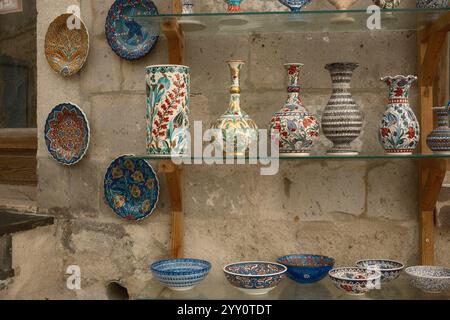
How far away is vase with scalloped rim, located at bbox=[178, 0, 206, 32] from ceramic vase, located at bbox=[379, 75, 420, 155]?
53 centimetres

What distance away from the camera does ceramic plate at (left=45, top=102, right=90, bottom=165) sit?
1698mm

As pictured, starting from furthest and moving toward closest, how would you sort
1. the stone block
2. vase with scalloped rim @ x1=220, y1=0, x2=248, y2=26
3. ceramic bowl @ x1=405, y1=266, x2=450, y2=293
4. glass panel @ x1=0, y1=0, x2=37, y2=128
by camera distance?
glass panel @ x1=0, y1=0, x2=37, y2=128 → the stone block → vase with scalloped rim @ x1=220, y1=0, x2=248, y2=26 → ceramic bowl @ x1=405, y1=266, x2=450, y2=293

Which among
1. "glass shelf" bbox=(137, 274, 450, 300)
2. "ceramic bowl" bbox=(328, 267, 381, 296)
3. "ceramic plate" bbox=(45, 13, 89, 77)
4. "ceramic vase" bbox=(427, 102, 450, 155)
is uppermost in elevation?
"ceramic plate" bbox=(45, 13, 89, 77)

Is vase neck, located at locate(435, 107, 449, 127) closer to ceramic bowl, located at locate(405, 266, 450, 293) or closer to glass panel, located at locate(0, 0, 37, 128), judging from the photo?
ceramic bowl, located at locate(405, 266, 450, 293)

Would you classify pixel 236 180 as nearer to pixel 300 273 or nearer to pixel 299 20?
pixel 300 273

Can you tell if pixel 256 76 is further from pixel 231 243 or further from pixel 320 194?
pixel 231 243

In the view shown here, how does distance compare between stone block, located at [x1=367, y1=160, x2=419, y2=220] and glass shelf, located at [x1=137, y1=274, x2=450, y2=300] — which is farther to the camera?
stone block, located at [x1=367, y1=160, x2=419, y2=220]

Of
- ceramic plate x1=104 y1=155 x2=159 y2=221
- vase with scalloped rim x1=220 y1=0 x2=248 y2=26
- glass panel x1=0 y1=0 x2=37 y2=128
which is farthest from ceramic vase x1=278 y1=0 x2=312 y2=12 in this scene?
glass panel x1=0 y1=0 x2=37 y2=128

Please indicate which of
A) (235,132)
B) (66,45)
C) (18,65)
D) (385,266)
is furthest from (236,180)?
(18,65)

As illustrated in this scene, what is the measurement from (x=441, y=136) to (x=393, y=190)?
0.26m

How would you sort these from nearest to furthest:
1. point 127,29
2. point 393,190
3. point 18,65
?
point 393,190 < point 127,29 < point 18,65

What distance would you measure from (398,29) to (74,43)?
99cm

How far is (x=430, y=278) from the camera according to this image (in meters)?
1.35

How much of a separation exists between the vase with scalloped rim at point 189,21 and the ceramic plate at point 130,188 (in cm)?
43
